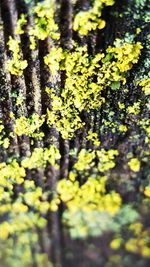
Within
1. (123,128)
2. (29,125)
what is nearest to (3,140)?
(29,125)

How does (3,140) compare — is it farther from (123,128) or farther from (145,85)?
(145,85)

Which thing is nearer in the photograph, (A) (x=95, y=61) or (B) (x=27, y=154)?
(A) (x=95, y=61)

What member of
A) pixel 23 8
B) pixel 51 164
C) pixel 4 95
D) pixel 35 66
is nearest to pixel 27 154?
pixel 51 164

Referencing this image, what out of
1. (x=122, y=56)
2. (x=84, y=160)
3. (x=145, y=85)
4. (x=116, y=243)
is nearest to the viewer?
(x=122, y=56)

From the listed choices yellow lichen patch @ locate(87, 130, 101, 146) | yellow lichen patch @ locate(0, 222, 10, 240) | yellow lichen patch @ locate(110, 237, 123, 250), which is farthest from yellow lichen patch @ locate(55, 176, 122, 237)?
yellow lichen patch @ locate(0, 222, 10, 240)

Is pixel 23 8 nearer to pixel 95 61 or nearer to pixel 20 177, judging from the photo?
pixel 95 61

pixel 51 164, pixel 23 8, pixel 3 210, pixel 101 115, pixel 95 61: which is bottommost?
pixel 3 210

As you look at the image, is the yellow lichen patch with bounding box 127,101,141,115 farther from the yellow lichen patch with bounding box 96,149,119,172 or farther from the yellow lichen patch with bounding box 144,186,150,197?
the yellow lichen patch with bounding box 144,186,150,197
